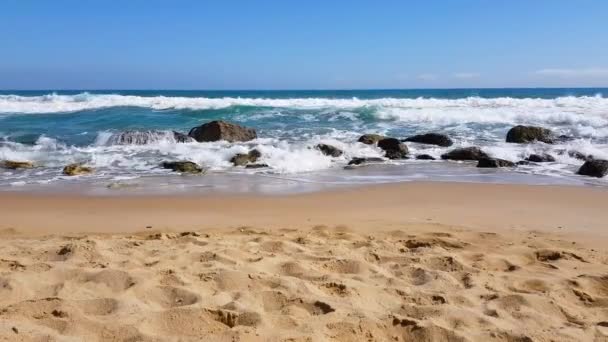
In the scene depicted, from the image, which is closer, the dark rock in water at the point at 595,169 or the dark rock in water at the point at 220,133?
the dark rock in water at the point at 595,169

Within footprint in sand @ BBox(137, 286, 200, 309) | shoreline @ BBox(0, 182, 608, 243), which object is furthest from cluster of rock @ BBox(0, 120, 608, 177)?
footprint in sand @ BBox(137, 286, 200, 309)

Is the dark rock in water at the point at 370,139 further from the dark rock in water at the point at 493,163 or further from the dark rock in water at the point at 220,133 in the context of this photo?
the dark rock in water at the point at 493,163

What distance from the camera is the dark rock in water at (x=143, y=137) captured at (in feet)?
45.4

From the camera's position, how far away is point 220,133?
45.6 ft

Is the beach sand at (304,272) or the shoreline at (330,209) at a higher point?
the beach sand at (304,272)

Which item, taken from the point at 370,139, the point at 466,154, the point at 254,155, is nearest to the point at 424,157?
the point at 466,154

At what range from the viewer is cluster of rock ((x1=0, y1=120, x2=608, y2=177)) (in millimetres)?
9422

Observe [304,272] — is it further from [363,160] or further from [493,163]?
[493,163]

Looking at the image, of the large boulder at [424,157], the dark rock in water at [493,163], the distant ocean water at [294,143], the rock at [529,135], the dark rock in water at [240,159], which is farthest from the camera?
the rock at [529,135]

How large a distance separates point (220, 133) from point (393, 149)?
469 centimetres

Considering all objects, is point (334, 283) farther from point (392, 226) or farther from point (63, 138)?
point (63, 138)

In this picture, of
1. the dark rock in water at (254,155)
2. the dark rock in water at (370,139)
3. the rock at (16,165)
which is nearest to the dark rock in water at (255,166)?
the dark rock in water at (254,155)

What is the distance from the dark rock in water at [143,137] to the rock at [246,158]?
3.68 metres

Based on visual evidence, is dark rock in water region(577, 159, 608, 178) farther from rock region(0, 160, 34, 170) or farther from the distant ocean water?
rock region(0, 160, 34, 170)
